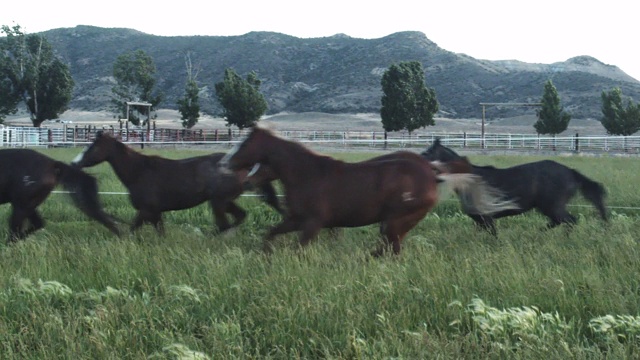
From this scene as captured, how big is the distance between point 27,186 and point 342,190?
4196 mm

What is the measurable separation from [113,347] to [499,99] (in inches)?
5299

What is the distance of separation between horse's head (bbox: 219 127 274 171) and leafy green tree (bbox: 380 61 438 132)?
54064 millimetres

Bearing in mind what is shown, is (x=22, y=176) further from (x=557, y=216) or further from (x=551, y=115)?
(x=551, y=115)

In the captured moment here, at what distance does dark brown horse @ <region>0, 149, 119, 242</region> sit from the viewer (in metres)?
9.13

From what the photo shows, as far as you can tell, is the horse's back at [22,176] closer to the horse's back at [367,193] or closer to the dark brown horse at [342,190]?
the dark brown horse at [342,190]

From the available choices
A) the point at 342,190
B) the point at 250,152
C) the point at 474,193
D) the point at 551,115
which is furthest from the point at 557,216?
the point at 551,115

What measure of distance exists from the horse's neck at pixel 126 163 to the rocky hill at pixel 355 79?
10817 centimetres

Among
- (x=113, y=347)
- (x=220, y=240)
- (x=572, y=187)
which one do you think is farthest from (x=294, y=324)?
(x=572, y=187)

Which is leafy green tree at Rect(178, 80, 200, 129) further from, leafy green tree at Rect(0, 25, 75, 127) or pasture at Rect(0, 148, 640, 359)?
pasture at Rect(0, 148, 640, 359)

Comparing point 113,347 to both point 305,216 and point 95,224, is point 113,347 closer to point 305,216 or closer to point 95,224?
point 305,216

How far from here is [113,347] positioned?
14.9 feet

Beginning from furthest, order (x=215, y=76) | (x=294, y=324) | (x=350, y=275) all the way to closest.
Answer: (x=215, y=76), (x=350, y=275), (x=294, y=324)

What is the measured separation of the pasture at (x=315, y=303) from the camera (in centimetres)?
451

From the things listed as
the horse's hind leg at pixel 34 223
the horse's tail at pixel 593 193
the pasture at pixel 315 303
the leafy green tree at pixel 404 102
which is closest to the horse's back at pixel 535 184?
the horse's tail at pixel 593 193
